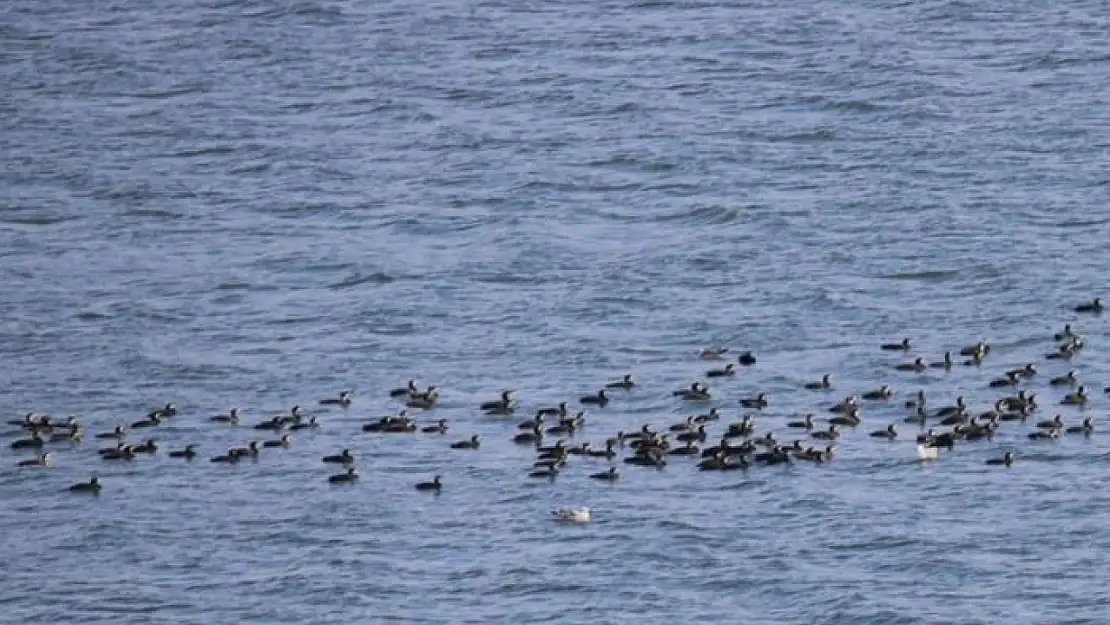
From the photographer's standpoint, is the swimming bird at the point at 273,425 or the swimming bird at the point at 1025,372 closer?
the swimming bird at the point at 273,425

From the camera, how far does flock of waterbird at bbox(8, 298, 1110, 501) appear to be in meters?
63.0

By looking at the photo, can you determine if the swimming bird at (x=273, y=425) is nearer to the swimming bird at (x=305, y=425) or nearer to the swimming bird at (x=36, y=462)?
the swimming bird at (x=305, y=425)

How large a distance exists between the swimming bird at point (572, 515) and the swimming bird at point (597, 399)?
604cm

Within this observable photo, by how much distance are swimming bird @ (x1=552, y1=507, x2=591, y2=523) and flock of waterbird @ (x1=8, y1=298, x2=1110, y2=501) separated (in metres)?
0.04

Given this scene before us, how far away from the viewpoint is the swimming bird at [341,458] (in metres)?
63.3

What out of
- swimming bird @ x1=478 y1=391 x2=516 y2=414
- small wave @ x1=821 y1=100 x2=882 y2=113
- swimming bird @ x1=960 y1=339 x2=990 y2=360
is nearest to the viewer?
swimming bird @ x1=478 y1=391 x2=516 y2=414

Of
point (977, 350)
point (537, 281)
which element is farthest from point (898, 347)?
point (537, 281)

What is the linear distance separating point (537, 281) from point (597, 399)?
9.88 meters

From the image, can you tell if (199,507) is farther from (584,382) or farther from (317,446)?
(584,382)

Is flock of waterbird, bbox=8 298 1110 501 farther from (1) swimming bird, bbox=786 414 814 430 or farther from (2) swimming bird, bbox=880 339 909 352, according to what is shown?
(2) swimming bird, bbox=880 339 909 352

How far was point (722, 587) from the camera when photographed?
190ft

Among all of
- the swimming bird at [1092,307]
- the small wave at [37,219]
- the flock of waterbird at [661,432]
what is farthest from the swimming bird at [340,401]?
the small wave at [37,219]

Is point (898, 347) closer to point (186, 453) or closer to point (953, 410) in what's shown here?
point (953, 410)

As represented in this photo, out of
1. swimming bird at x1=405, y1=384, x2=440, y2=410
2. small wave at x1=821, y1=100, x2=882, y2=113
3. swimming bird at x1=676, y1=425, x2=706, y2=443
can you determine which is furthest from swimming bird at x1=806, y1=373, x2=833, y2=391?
small wave at x1=821, y1=100, x2=882, y2=113
